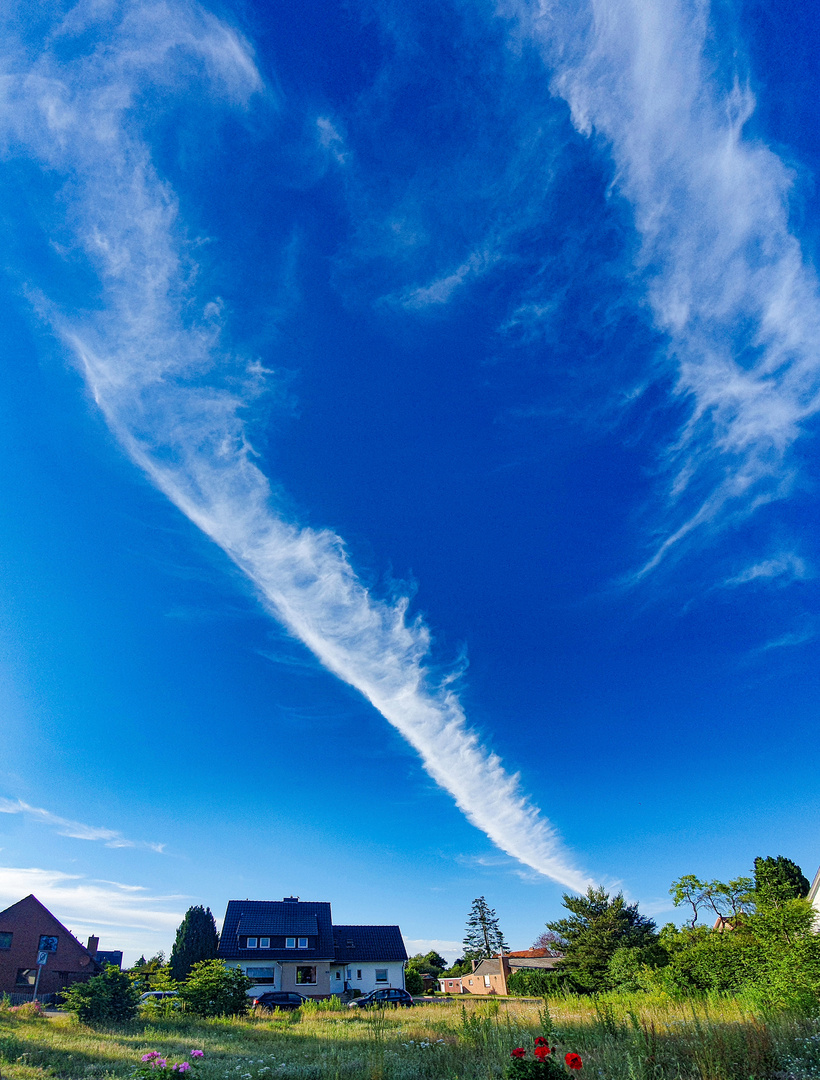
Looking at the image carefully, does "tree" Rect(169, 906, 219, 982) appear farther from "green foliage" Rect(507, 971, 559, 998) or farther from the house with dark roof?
"green foliage" Rect(507, 971, 559, 998)

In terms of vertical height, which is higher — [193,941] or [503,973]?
[193,941]

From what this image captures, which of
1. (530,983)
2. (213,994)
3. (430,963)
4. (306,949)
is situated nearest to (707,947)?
(213,994)

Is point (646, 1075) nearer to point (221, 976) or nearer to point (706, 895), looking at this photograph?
point (221, 976)

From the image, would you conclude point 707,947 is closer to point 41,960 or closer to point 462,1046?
point 462,1046

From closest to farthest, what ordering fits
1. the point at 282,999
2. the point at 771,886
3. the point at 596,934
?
the point at 771,886
the point at 282,999
the point at 596,934

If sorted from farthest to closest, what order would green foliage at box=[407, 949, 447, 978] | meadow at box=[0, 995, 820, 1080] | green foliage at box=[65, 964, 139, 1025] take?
green foliage at box=[407, 949, 447, 978], green foliage at box=[65, 964, 139, 1025], meadow at box=[0, 995, 820, 1080]

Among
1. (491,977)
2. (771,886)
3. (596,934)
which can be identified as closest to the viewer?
(771,886)

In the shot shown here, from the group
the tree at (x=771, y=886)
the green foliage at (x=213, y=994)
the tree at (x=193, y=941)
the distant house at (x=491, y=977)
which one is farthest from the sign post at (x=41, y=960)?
the tree at (x=771, y=886)

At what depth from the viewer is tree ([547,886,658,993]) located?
35.1 metres

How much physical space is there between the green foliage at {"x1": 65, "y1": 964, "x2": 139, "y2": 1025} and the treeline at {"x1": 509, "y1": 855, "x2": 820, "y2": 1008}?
14843 mm

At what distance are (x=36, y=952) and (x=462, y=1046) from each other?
149 feet

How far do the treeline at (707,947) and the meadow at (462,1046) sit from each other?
1992 mm

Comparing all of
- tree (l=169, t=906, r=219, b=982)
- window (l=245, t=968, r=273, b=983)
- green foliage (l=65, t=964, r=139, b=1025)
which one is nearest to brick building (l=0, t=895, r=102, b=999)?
tree (l=169, t=906, r=219, b=982)

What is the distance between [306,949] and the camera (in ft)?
139
